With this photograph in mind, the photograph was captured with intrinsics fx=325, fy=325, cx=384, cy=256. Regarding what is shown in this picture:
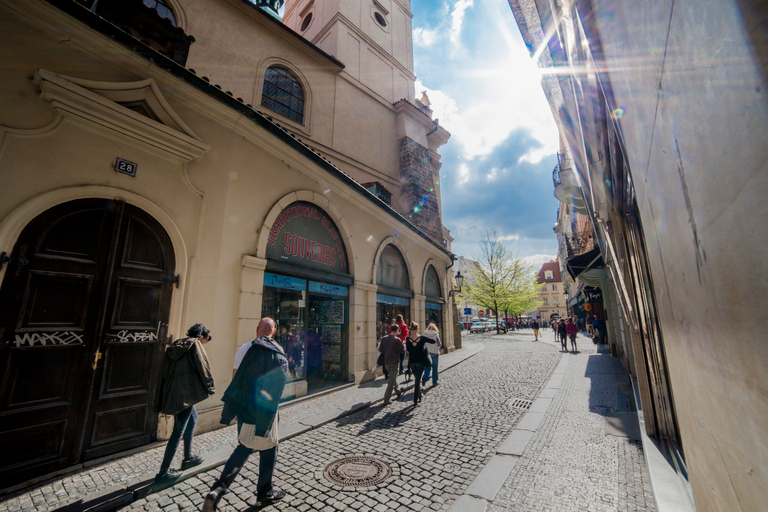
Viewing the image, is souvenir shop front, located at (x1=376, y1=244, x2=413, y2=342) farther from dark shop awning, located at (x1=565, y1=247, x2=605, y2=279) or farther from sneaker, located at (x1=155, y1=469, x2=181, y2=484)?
sneaker, located at (x1=155, y1=469, x2=181, y2=484)

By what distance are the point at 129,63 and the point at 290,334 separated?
5906 millimetres

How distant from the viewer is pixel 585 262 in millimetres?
11703

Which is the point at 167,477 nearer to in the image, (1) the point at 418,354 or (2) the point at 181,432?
(2) the point at 181,432

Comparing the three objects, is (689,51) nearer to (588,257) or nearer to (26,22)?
(26,22)

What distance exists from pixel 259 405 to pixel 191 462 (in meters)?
1.77

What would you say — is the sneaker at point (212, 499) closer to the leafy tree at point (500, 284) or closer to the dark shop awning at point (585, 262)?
the dark shop awning at point (585, 262)

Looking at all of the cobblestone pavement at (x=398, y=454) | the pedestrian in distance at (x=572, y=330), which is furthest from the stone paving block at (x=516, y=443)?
the pedestrian in distance at (x=572, y=330)

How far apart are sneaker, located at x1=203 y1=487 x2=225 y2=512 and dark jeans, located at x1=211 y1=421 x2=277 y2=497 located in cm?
5

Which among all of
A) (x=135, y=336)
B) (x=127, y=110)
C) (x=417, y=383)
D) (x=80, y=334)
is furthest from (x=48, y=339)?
(x=417, y=383)

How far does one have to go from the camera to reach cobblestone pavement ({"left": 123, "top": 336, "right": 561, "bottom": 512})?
136 inches

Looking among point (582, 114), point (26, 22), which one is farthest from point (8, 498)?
point (582, 114)

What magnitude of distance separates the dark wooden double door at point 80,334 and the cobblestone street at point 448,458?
0.48 metres

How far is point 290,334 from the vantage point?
7805mm

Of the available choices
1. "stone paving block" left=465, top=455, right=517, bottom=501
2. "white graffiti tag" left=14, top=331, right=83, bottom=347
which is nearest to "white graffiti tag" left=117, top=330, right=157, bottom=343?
"white graffiti tag" left=14, top=331, right=83, bottom=347
